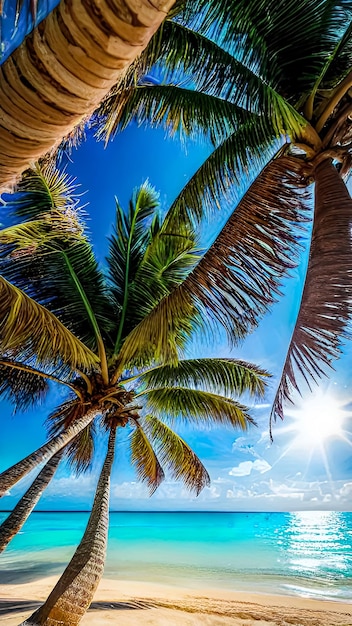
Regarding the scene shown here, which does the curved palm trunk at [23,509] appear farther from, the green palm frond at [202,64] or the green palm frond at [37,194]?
the green palm frond at [202,64]

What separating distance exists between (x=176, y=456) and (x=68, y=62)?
963cm

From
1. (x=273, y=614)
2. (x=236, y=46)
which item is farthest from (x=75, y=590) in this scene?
(x=273, y=614)

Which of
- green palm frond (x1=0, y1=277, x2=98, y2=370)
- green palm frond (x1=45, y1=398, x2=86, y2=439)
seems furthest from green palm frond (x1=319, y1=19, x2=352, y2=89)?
green palm frond (x1=45, y1=398, x2=86, y2=439)

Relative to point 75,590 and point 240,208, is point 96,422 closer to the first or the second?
point 75,590

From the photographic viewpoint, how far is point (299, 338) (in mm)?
3471

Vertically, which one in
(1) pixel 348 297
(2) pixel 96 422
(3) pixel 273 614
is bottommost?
(3) pixel 273 614

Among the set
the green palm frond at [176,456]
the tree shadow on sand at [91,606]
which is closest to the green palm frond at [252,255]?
the green palm frond at [176,456]

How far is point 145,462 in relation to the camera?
10172 mm

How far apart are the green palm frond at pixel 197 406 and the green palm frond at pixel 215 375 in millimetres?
411

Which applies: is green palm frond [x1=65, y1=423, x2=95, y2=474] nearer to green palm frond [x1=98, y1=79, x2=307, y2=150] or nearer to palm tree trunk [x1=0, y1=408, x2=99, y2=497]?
palm tree trunk [x1=0, y1=408, x2=99, y2=497]

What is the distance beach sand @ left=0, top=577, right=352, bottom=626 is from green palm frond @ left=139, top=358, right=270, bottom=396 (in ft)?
16.2

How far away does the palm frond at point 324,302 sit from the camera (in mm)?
3293

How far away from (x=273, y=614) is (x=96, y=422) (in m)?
6.43

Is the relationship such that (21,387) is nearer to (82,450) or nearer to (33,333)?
(82,450)
